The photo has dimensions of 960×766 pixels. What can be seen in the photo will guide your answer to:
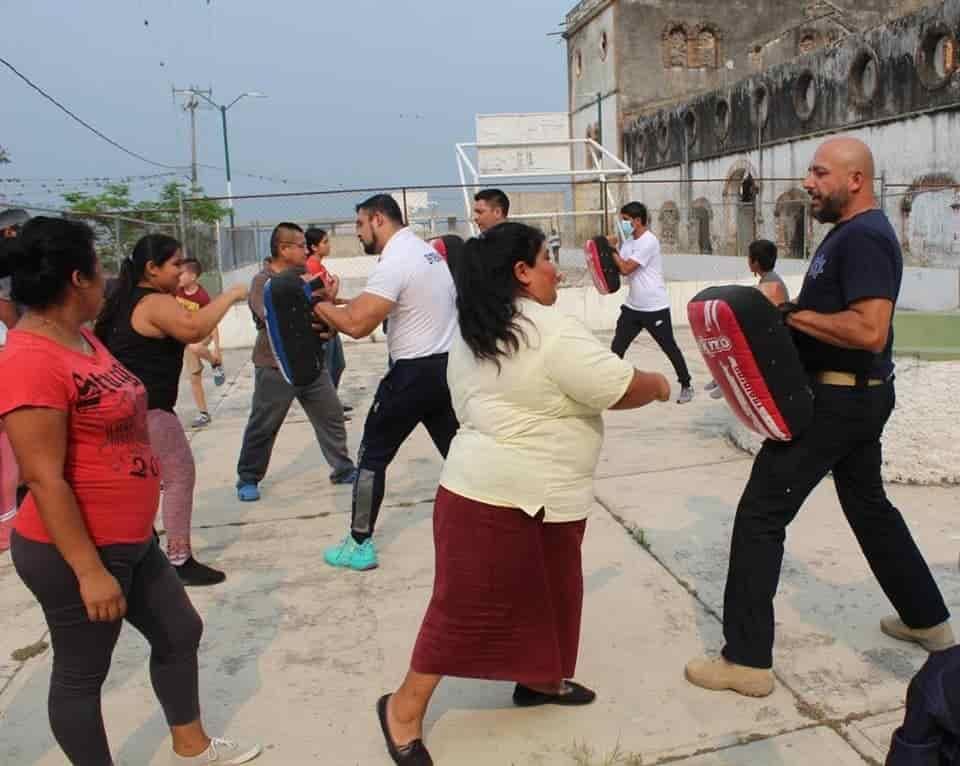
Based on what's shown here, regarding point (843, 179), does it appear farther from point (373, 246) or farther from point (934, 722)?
point (373, 246)

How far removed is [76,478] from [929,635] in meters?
2.84

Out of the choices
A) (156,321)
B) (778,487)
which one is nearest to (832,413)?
(778,487)

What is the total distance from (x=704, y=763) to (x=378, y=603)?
5.46ft

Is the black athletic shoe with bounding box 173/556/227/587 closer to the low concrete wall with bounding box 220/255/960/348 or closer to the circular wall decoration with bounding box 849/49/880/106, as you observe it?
the low concrete wall with bounding box 220/255/960/348

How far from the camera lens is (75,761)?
7.74 ft

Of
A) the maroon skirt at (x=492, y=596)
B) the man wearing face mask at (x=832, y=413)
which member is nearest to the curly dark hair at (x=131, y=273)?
the maroon skirt at (x=492, y=596)

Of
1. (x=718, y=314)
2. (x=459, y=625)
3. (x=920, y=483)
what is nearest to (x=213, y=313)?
(x=459, y=625)

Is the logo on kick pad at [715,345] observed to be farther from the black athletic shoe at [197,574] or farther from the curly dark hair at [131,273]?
the black athletic shoe at [197,574]

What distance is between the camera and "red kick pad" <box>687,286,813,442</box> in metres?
2.75

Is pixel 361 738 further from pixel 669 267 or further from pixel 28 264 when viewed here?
pixel 669 267

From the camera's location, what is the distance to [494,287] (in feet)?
8.16

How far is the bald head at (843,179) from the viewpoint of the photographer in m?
2.85

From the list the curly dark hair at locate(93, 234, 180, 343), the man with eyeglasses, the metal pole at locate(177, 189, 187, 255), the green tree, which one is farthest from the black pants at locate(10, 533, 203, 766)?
the metal pole at locate(177, 189, 187, 255)

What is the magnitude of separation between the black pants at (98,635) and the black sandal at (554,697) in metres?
1.05
